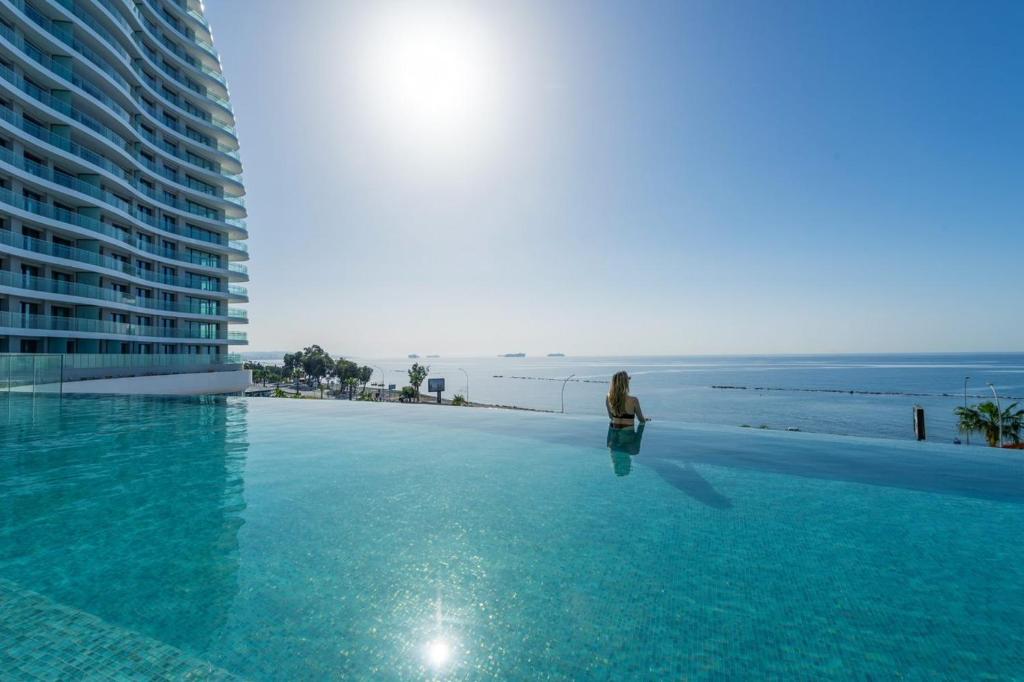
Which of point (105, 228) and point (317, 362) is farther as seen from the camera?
point (317, 362)

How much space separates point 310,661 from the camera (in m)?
2.72

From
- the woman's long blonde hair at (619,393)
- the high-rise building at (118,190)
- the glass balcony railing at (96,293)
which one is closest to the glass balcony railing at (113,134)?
the high-rise building at (118,190)

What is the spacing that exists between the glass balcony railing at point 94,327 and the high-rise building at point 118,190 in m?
0.11

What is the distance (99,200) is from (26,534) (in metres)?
38.0

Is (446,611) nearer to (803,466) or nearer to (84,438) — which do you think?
(803,466)

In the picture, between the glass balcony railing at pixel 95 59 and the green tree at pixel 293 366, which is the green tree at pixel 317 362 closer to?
the green tree at pixel 293 366

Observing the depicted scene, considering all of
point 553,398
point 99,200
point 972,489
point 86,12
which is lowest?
point 553,398

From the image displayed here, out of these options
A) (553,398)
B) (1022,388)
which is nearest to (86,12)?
(553,398)

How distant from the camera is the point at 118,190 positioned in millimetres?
34656

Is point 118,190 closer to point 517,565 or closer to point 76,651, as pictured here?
point 76,651

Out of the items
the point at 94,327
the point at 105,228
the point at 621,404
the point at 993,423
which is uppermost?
the point at 105,228

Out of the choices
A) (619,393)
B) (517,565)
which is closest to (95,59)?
(619,393)

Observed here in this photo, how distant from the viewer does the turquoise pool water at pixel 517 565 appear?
2807 mm

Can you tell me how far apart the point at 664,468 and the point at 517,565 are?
13.2 ft
